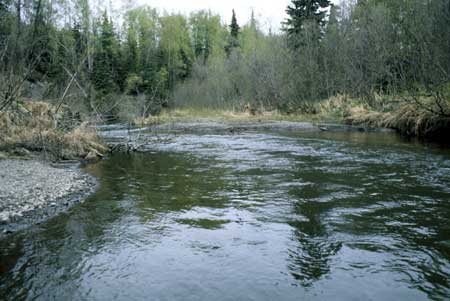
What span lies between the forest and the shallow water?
358 cm

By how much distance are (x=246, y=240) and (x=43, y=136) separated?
39.0ft

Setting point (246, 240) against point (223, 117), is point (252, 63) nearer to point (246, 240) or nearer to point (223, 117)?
point (223, 117)

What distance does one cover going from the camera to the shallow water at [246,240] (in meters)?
5.18

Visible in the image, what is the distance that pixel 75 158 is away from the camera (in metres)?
15.8

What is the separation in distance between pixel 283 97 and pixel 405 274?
34840mm

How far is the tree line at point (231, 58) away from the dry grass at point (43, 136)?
43.2 inches

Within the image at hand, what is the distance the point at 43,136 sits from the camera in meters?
15.8

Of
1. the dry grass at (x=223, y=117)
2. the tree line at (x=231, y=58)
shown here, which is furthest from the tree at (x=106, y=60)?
the dry grass at (x=223, y=117)

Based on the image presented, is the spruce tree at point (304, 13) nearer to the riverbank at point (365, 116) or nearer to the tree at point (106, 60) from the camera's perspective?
the riverbank at point (365, 116)

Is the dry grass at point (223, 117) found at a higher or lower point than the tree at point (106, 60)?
lower

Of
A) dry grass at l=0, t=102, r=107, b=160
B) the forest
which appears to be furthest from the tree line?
dry grass at l=0, t=102, r=107, b=160

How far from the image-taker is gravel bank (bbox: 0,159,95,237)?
7793 mm

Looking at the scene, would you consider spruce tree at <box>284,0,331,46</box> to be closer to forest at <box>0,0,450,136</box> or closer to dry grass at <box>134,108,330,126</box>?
forest at <box>0,0,450,136</box>

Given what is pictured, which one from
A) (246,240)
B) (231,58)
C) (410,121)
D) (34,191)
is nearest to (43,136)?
(34,191)
